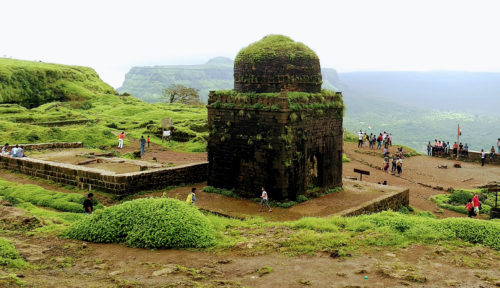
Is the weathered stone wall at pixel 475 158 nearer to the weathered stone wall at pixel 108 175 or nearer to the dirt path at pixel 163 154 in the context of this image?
the dirt path at pixel 163 154

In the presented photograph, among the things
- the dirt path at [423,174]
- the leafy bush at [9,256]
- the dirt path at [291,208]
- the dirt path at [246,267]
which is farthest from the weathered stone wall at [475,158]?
the leafy bush at [9,256]

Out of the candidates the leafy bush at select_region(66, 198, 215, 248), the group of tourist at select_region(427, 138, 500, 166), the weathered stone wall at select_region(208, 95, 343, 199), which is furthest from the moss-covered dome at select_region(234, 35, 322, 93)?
the group of tourist at select_region(427, 138, 500, 166)

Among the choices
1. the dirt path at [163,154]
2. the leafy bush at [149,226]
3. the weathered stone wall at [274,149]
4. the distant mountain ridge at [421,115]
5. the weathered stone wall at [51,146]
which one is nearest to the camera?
the leafy bush at [149,226]

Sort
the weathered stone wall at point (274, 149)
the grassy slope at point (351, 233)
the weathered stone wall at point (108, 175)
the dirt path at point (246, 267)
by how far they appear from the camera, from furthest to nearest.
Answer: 1. the weathered stone wall at point (108, 175)
2. the weathered stone wall at point (274, 149)
3. the grassy slope at point (351, 233)
4. the dirt path at point (246, 267)

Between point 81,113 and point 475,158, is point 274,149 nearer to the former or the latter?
point 475,158

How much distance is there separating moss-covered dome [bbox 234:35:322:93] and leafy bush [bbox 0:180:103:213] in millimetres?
7012

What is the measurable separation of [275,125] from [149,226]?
6933 millimetres

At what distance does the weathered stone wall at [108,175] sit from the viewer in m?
17.5

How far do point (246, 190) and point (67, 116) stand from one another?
26424 millimetres

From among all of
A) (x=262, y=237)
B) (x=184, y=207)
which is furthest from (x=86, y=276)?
(x=262, y=237)

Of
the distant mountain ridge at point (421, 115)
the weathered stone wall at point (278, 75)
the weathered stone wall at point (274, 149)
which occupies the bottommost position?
the distant mountain ridge at point (421, 115)

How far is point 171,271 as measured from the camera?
9102 mm

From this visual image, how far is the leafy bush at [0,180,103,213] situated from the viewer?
617 inches

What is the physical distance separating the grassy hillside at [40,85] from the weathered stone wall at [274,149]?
37.6 meters
